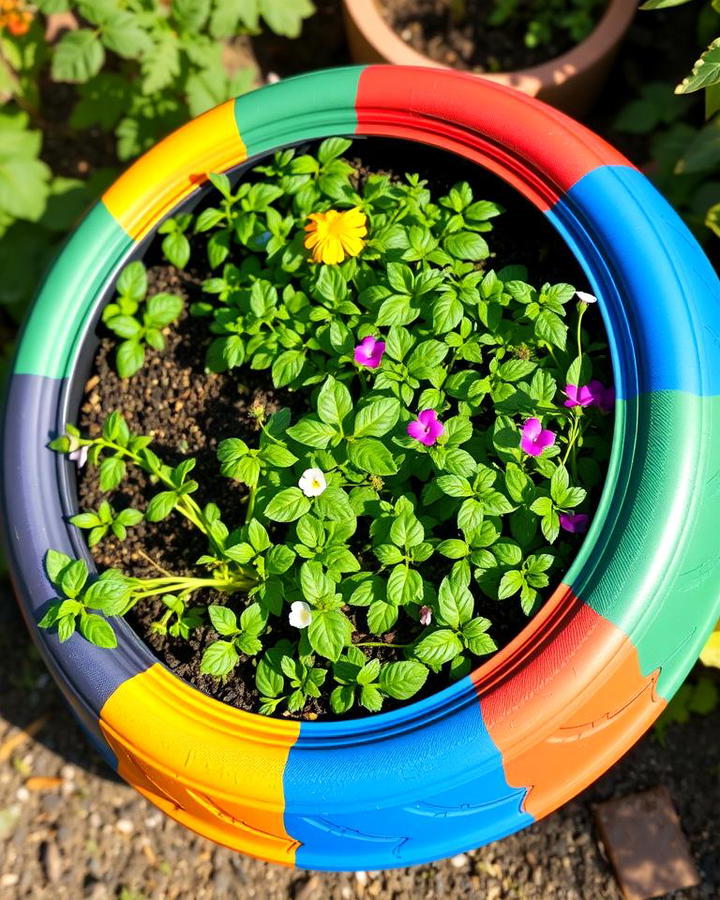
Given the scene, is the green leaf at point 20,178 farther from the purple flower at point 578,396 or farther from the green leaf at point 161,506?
the purple flower at point 578,396

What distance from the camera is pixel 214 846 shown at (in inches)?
73.9

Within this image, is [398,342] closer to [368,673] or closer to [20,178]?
[368,673]

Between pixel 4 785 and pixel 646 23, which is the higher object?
pixel 646 23

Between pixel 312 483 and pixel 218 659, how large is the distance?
301 mm

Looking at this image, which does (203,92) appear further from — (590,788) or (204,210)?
(590,788)

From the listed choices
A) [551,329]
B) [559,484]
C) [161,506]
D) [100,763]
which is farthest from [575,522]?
[100,763]

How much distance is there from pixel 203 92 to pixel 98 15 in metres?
0.28

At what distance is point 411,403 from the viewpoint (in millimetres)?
1466

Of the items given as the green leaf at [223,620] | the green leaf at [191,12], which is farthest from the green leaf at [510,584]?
the green leaf at [191,12]

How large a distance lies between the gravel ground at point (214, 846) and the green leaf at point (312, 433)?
40.3 inches

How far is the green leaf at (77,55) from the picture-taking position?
1815 millimetres

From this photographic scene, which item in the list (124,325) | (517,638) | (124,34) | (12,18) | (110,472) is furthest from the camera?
(12,18)

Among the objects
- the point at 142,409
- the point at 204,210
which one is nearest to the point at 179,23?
the point at 204,210

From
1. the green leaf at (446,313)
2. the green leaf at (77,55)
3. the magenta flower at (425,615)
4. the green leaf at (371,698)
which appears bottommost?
the green leaf at (371,698)
